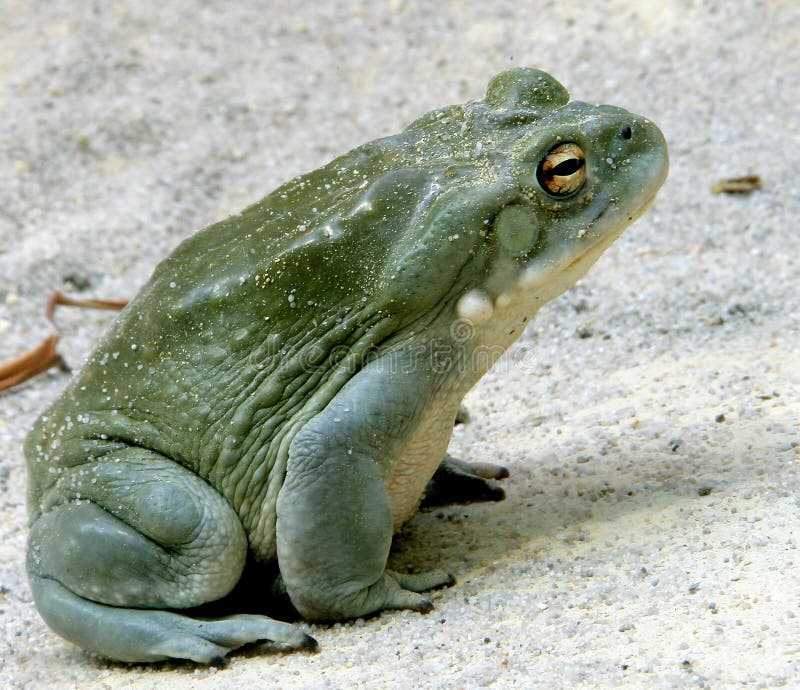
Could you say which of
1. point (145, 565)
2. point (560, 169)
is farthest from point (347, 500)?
point (560, 169)

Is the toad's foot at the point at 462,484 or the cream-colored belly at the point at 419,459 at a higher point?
the cream-colored belly at the point at 419,459

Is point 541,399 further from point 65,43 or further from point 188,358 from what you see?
point 65,43

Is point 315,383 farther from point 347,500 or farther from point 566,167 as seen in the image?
point 566,167

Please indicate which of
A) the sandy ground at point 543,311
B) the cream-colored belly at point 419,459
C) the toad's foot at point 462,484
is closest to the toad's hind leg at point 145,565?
the sandy ground at point 543,311

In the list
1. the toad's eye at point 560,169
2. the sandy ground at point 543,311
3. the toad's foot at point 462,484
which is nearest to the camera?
the sandy ground at point 543,311

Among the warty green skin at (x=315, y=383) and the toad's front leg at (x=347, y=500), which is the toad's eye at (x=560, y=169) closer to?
the warty green skin at (x=315, y=383)

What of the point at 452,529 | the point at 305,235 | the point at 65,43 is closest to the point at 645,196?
the point at 305,235

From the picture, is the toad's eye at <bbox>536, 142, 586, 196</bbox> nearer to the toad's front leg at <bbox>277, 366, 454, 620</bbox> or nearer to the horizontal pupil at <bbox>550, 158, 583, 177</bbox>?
the horizontal pupil at <bbox>550, 158, 583, 177</bbox>
